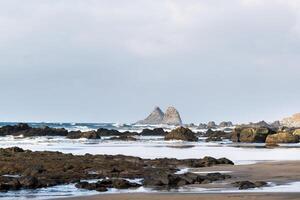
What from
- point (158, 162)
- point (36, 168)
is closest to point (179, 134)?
point (158, 162)

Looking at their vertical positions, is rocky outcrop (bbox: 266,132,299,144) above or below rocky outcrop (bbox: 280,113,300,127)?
below

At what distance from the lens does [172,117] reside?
14450cm

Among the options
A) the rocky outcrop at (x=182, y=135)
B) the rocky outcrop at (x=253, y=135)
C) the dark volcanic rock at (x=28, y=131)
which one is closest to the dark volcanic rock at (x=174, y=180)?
the rocky outcrop at (x=253, y=135)

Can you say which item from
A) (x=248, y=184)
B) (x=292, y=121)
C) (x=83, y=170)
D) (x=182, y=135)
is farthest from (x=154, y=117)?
(x=248, y=184)

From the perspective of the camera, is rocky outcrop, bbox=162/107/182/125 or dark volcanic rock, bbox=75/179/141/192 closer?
dark volcanic rock, bbox=75/179/141/192

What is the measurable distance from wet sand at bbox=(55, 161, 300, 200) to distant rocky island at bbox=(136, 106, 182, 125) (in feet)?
369

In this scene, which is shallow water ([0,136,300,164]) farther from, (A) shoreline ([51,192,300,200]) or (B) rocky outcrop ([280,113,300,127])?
(B) rocky outcrop ([280,113,300,127])

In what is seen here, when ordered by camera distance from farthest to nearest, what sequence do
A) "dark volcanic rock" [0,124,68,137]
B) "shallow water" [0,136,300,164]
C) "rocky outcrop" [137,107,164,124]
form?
"rocky outcrop" [137,107,164,124] → "dark volcanic rock" [0,124,68,137] → "shallow water" [0,136,300,164]

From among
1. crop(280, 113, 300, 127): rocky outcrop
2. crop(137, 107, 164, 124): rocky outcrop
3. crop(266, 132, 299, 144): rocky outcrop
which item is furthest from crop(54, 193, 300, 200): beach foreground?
crop(137, 107, 164, 124): rocky outcrop

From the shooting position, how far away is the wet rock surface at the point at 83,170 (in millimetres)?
18453

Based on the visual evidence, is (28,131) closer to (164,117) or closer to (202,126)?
(202,126)

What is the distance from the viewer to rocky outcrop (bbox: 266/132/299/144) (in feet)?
169

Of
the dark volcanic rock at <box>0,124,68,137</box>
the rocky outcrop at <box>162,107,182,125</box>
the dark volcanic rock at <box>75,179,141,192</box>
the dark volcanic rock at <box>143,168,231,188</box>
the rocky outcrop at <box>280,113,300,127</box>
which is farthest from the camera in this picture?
the rocky outcrop at <box>162,107,182,125</box>

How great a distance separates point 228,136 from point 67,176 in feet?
142
